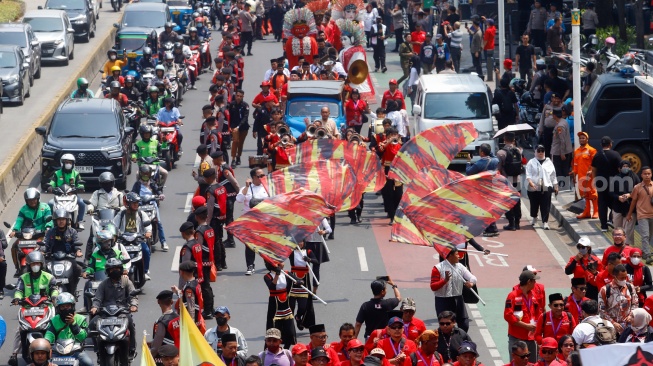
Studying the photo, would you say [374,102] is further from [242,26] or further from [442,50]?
[242,26]

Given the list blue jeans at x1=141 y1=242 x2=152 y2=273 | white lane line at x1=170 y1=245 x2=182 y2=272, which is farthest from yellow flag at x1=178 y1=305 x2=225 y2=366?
white lane line at x1=170 y1=245 x2=182 y2=272

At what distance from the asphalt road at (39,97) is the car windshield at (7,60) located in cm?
111

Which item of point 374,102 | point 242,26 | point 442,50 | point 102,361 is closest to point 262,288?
point 102,361

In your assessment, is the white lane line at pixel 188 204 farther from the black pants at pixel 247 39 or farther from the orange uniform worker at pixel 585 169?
the black pants at pixel 247 39

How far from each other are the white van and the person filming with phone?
11623 millimetres

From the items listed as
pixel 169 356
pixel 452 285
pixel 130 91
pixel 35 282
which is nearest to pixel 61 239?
pixel 35 282

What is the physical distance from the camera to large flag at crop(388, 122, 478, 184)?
2256 cm

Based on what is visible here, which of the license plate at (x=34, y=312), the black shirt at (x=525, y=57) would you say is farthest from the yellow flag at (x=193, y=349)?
the black shirt at (x=525, y=57)

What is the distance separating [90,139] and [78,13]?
20.2 metres

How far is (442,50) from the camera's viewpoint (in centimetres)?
4081

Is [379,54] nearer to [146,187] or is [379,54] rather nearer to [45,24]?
[45,24]

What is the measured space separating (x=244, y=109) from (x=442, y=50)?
9811mm

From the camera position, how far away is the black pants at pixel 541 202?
2698cm

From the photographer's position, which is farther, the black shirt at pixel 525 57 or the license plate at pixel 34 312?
the black shirt at pixel 525 57
